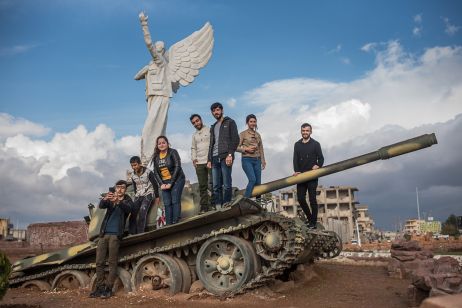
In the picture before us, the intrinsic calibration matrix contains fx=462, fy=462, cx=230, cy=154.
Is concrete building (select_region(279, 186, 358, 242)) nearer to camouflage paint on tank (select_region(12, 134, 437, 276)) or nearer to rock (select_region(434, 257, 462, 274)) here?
camouflage paint on tank (select_region(12, 134, 437, 276))

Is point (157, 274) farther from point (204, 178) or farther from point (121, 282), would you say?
point (204, 178)

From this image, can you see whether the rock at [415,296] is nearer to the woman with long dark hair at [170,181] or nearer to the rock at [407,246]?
the woman with long dark hair at [170,181]

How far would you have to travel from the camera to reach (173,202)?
873 centimetres

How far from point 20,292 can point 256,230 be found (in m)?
5.55

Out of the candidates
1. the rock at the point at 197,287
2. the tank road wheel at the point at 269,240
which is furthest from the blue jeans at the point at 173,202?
the tank road wheel at the point at 269,240

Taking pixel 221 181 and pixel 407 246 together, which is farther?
pixel 407 246

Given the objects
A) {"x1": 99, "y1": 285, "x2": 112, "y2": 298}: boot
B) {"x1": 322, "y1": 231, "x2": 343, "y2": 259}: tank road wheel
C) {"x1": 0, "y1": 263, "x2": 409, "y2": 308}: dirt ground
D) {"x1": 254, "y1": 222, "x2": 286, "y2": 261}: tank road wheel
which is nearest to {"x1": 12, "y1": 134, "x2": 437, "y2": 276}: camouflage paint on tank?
{"x1": 254, "y1": 222, "x2": 286, "y2": 261}: tank road wheel

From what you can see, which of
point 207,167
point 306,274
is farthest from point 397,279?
point 207,167

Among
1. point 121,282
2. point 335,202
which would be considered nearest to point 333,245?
point 121,282

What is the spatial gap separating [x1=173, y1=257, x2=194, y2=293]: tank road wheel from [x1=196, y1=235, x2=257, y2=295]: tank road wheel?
0.44 metres

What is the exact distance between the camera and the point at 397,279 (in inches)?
418

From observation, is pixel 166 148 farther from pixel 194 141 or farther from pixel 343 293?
pixel 343 293

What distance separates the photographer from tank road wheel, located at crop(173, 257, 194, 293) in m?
8.62

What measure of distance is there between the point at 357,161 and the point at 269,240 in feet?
7.13
